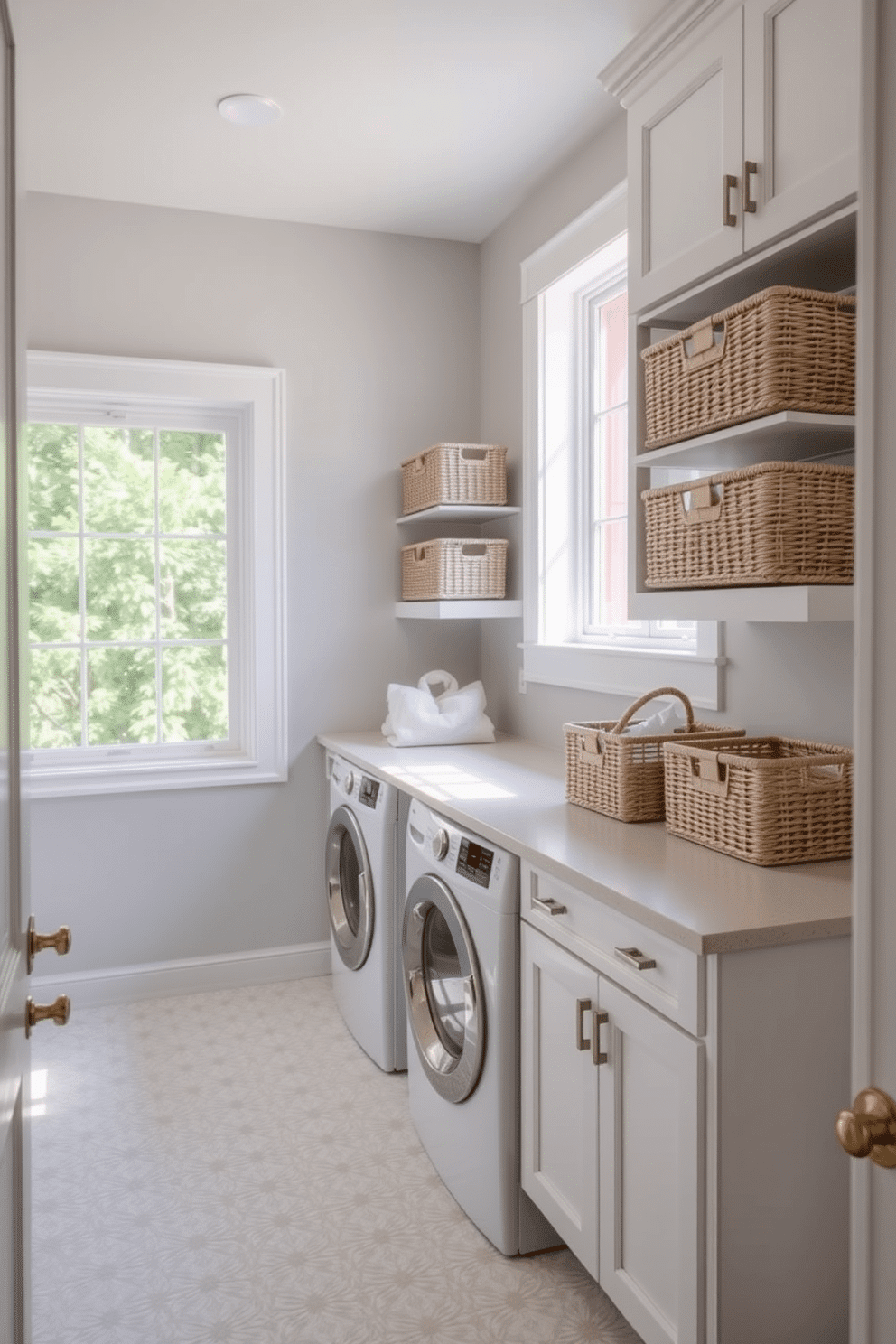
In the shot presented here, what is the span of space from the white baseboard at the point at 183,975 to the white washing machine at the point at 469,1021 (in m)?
1.21

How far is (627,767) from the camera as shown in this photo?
6.83 feet

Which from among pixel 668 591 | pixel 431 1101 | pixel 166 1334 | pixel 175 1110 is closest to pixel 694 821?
pixel 668 591

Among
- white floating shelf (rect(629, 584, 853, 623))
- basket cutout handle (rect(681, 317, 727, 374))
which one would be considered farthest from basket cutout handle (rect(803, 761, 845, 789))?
basket cutout handle (rect(681, 317, 727, 374))

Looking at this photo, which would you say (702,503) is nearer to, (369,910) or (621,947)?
(621,947)

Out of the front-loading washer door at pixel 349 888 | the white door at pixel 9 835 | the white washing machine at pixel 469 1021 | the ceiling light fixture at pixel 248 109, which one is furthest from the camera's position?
the front-loading washer door at pixel 349 888

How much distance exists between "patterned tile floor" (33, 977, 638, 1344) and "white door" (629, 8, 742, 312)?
6.45 ft

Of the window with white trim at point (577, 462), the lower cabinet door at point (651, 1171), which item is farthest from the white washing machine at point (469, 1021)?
the window with white trim at point (577, 462)

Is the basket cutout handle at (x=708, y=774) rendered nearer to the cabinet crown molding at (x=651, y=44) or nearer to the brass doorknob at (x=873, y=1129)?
the brass doorknob at (x=873, y=1129)

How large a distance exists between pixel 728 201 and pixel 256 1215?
7.35 ft

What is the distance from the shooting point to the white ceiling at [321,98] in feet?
7.59

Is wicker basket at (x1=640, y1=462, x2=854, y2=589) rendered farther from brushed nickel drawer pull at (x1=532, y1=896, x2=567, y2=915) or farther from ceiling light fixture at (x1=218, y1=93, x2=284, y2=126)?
ceiling light fixture at (x1=218, y1=93, x2=284, y2=126)

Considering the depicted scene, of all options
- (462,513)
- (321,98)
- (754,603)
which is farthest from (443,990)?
(321,98)

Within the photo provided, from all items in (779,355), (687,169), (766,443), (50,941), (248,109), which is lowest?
(50,941)

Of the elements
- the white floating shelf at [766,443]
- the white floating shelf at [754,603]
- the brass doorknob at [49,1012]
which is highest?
the white floating shelf at [766,443]
